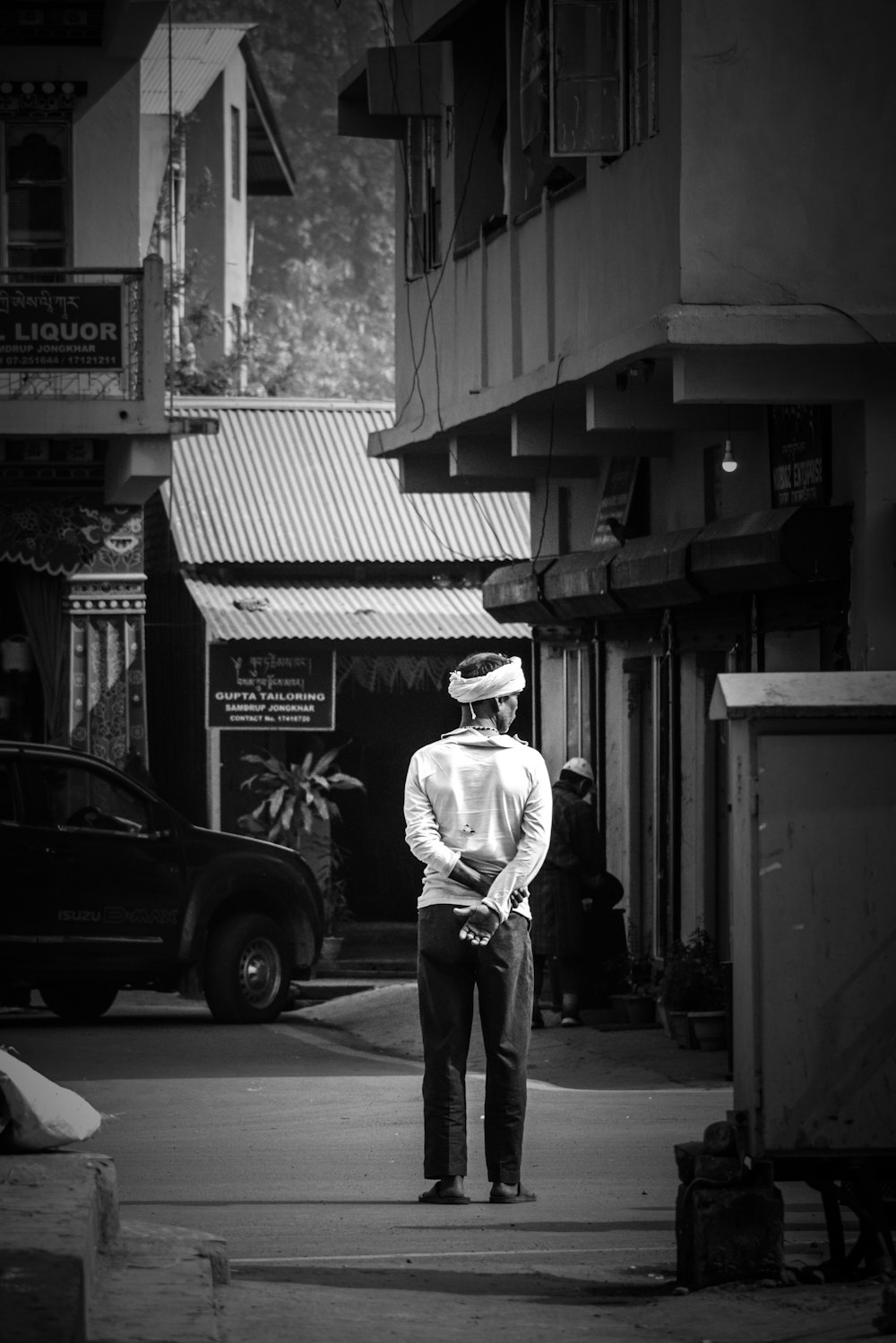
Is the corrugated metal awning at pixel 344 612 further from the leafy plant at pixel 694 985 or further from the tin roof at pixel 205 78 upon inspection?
the tin roof at pixel 205 78

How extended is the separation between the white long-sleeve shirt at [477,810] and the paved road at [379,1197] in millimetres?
1232

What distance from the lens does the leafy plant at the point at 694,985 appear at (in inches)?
600

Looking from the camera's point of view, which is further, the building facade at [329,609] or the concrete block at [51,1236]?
the building facade at [329,609]

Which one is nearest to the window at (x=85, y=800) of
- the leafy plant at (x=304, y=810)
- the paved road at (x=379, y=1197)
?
the paved road at (x=379, y=1197)

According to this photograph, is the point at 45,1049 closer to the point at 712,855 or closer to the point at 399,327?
the point at 712,855

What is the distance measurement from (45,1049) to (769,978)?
921 cm

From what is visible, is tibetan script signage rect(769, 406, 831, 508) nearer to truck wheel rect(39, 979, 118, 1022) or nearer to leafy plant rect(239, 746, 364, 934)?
truck wheel rect(39, 979, 118, 1022)

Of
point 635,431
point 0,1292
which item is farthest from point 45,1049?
point 0,1292

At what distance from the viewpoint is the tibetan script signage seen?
14062 mm

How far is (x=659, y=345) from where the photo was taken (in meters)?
13.1

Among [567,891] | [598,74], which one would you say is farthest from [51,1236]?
[567,891]

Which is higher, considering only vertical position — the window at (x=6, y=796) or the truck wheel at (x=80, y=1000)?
the window at (x=6, y=796)

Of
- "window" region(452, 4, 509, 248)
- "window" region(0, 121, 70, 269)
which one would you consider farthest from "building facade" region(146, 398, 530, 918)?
"window" region(452, 4, 509, 248)

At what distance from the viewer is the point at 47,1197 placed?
6.86m
